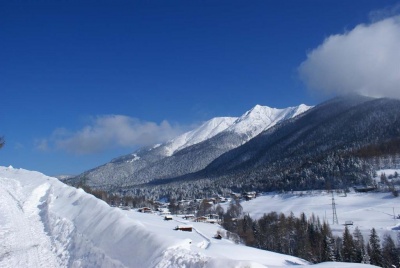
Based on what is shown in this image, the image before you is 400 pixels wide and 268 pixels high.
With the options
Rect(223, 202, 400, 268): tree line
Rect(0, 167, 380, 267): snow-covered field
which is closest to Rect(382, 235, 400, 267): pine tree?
Rect(223, 202, 400, 268): tree line

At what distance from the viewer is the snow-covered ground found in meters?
98.0

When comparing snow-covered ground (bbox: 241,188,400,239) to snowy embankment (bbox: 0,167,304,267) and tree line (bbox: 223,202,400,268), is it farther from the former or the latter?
snowy embankment (bbox: 0,167,304,267)

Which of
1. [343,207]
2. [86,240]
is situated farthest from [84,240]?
[343,207]

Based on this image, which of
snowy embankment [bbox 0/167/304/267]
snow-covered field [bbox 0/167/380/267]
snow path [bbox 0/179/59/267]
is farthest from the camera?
snow path [bbox 0/179/59/267]

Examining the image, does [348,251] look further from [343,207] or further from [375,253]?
[343,207]

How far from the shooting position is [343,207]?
126250 mm

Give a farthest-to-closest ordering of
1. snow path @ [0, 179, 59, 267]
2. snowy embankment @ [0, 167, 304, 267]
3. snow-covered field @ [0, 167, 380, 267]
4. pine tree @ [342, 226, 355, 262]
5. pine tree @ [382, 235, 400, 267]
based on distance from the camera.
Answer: pine tree @ [382, 235, 400, 267] → pine tree @ [342, 226, 355, 262] → snow path @ [0, 179, 59, 267] → snowy embankment @ [0, 167, 304, 267] → snow-covered field @ [0, 167, 380, 267]

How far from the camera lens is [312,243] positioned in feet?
243

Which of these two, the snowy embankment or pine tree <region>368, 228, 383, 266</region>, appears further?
pine tree <region>368, 228, 383, 266</region>

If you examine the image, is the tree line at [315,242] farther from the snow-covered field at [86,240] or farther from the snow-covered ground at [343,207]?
the snow-covered field at [86,240]

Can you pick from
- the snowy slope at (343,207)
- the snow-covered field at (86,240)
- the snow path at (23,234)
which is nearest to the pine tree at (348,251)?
the snowy slope at (343,207)

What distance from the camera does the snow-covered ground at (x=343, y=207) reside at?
98.0 metres

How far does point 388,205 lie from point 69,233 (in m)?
119

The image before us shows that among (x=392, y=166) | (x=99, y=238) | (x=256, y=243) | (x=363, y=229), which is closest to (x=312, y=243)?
(x=256, y=243)
